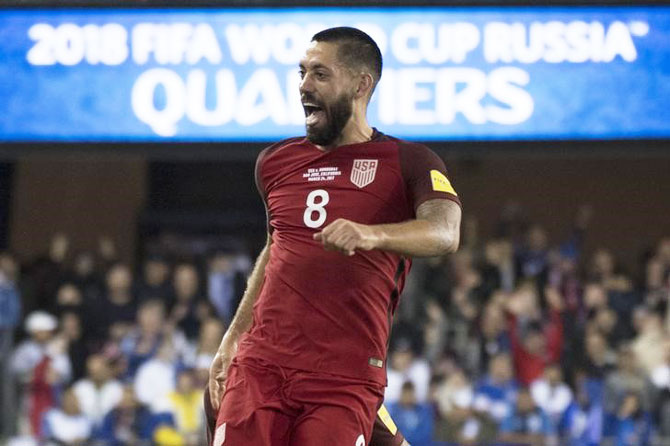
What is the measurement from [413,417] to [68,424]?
2.99 m

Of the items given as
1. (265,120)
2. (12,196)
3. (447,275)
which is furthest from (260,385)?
(12,196)

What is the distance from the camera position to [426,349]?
11.6 metres

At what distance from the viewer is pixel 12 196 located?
711 inches

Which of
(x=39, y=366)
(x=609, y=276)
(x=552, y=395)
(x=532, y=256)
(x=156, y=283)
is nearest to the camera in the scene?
(x=552, y=395)

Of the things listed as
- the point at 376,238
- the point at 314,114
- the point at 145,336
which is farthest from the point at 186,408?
the point at 376,238

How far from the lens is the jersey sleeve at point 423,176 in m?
4.00

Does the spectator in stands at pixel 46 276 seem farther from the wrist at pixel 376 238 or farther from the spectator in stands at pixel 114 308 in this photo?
the wrist at pixel 376 238

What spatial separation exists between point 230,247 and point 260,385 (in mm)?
12928

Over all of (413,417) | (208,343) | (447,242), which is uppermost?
(447,242)

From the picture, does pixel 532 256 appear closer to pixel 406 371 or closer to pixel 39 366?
pixel 406 371

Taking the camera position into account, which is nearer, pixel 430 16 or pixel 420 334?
pixel 430 16

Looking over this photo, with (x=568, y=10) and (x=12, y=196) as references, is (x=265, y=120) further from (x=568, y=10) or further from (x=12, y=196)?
(x=12, y=196)

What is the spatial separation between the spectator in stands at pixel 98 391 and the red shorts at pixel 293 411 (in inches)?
270

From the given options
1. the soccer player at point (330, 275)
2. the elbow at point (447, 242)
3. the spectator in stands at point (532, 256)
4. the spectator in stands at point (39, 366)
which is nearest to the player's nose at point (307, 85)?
the soccer player at point (330, 275)
